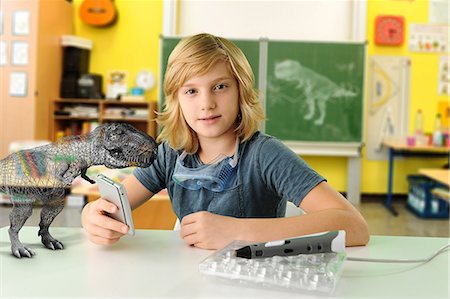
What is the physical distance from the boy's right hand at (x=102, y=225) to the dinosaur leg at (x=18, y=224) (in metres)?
0.08

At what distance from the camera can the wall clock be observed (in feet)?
13.3

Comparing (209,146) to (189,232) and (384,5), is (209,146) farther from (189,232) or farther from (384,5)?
(384,5)

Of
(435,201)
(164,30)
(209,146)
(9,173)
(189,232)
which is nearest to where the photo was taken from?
(9,173)

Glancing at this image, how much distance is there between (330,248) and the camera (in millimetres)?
622

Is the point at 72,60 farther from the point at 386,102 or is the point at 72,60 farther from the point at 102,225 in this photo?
the point at 102,225

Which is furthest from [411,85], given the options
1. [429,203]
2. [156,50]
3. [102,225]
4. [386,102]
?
[102,225]

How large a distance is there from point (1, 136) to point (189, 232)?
0.30 metres

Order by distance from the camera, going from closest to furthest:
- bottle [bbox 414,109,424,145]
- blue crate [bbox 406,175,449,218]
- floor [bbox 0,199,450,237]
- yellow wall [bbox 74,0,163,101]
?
floor [bbox 0,199,450,237]
blue crate [bbox 406,175,449,218]
yellow wall [bbox 74,0,163,101]
bottle [bbox 414,109,424,145]

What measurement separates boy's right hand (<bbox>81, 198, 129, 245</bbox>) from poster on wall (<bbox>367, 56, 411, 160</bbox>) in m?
3.75

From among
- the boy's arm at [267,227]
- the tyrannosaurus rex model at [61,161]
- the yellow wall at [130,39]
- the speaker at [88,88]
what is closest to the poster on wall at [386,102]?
the yellow wall at [130,39]

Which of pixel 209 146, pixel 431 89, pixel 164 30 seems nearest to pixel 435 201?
pixel 431 89

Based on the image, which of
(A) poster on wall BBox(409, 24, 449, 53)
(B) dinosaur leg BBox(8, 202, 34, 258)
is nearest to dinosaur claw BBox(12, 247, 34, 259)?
(B) dinosaur leg BBox(8, 202, 34, 258)

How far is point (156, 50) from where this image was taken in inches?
159

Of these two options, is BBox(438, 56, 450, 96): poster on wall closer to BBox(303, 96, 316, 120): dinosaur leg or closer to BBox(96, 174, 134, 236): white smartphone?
BBox(303, 96, 316, 120): dinosaur leg
